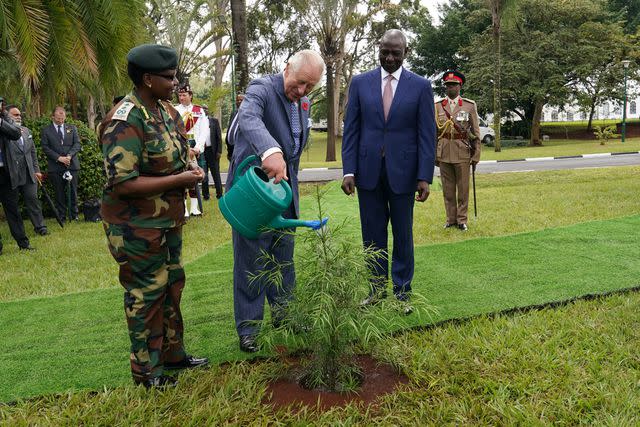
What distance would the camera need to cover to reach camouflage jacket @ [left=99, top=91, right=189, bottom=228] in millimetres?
2523

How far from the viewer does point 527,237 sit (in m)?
6.15

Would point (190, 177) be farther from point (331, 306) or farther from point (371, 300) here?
point (371, 300)

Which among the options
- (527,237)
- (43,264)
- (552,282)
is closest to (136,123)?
(552,282)

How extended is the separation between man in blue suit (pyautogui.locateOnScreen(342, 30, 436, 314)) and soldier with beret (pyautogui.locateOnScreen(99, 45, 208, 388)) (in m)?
1.34

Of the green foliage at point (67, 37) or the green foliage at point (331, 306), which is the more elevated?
the green foliage at point (67, 37)

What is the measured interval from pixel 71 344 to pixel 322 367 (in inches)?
73.9

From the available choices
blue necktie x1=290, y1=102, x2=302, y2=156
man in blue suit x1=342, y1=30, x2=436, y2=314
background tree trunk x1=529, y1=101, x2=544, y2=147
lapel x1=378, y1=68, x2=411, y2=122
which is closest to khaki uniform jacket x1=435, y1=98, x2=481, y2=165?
man in blue suit x1=342, y1=30, x2=436, y2=314

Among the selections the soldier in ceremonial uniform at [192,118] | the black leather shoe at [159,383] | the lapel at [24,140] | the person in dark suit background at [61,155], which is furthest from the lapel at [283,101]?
the person in dark suit background at [61,155]

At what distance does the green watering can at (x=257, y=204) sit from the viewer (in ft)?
8.54

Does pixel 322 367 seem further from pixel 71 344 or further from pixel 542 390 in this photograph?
pixel 71 344

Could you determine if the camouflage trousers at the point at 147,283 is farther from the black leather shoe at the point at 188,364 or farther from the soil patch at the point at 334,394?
the soil patch at the point at 334,394

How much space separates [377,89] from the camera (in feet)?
12.3

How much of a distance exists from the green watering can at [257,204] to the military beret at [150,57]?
0.65m

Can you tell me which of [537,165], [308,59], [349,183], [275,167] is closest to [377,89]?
[349,183]
